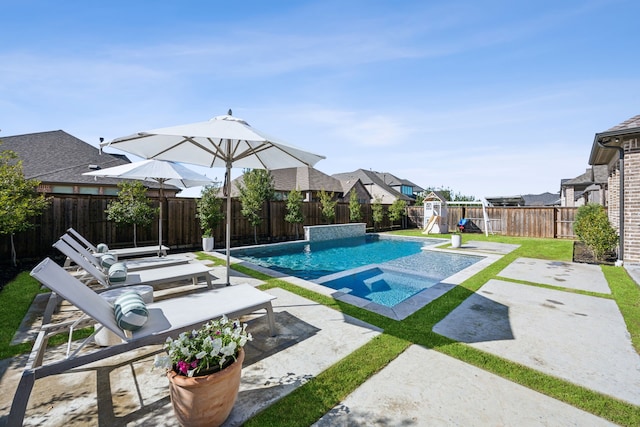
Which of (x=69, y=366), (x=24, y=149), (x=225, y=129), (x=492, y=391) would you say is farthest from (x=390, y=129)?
(x=24, y=149)

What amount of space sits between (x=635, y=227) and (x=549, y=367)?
7.59 metres

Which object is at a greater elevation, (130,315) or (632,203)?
(632,203)

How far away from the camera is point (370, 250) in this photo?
14.0m

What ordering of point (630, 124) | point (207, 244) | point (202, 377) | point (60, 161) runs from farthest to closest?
point (60, 161) < point (207, 244) < point (630, 124) < point (202, 377)

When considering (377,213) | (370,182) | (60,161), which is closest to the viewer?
(60,161)

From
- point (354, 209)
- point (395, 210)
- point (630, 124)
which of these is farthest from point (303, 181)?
point (630, 124)

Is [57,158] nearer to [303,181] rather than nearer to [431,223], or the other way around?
[303,181]

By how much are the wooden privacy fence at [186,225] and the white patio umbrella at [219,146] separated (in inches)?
246

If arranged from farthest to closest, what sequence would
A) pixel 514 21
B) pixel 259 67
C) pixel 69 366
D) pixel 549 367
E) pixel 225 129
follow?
pixel 259 67, pixel 514 21, pixel 225 129, pixel 549 367, pixel 69 366

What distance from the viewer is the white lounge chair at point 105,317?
6.79 ft

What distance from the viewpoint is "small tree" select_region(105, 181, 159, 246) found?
9.67 meters

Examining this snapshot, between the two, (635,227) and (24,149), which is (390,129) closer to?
(635,227)

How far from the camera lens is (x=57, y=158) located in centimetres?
1625

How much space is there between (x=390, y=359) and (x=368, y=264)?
7.30 m
